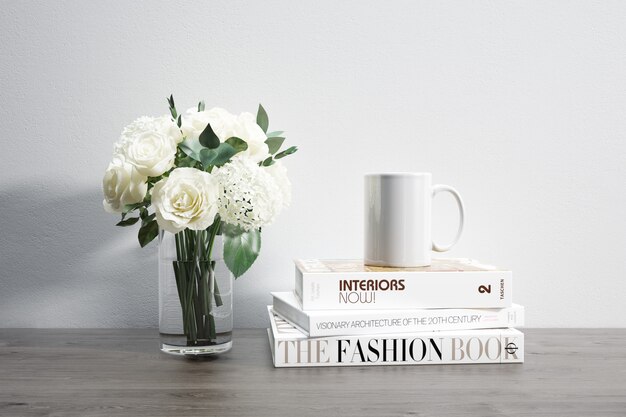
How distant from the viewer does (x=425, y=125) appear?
3.51 feet

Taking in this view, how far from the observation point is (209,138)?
794 millimetres

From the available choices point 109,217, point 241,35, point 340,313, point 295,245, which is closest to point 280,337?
point 340,313

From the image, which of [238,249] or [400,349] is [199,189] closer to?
[238,249]

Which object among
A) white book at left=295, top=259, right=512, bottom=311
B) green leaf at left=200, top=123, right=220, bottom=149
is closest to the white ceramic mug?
white book at left=295, top=259, right=512, bottom=311

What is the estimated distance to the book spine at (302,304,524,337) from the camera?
0.80 metres

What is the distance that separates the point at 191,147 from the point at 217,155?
0.14 feet

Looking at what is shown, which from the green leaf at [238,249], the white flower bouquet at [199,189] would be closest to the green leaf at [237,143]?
the white flower bouquet at [199,189]

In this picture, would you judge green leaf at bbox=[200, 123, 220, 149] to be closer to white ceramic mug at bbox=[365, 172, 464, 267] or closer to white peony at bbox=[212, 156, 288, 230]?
white peony at bbox=[212, 156, 288, 230]

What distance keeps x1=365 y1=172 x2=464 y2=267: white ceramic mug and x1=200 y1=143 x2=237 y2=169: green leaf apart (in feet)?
0.77

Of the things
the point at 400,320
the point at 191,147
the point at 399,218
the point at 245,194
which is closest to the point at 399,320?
the point at 400,320

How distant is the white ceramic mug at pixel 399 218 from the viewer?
89 centimetres

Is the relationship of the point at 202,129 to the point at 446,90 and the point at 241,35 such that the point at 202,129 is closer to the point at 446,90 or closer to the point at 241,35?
the point at 241,35

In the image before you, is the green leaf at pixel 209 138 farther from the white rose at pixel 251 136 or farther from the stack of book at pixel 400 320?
the stack of book at pixel 400 320

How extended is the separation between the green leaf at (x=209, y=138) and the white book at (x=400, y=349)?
28 centimetres
